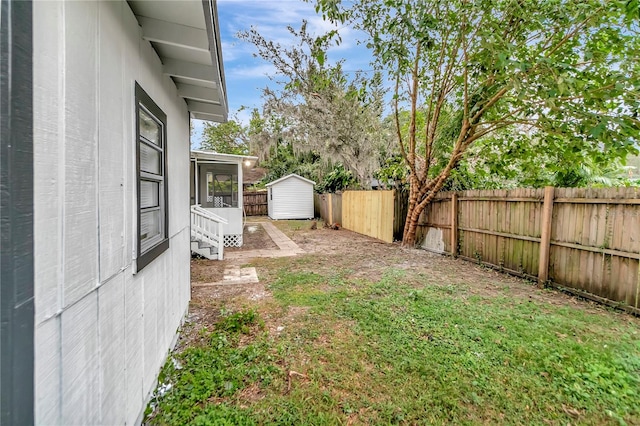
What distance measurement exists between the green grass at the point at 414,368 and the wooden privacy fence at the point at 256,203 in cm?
1678

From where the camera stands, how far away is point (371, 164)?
12.5 metres

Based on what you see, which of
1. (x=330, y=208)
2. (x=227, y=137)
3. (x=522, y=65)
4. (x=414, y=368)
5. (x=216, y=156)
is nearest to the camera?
(x=414, y=368)

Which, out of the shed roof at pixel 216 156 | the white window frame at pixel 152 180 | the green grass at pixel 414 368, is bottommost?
the green grass at pixel 414 368

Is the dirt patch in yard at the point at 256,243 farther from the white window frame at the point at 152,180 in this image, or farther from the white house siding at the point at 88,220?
the white house siding at the point at 88,220

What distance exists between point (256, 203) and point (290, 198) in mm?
3608

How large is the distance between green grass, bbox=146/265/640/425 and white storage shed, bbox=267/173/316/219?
13973 mm

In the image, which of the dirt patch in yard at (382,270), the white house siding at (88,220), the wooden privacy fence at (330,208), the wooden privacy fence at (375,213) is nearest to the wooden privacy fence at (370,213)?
the wooden privacy fence at (375,213)

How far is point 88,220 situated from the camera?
129cm

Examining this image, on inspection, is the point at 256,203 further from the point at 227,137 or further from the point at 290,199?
the point at 227,137

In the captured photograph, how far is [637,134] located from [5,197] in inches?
264

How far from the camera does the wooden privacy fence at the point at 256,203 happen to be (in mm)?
20125

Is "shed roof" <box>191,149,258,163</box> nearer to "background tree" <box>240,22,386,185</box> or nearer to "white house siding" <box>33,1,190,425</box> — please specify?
"background tree" <box>240,22,386,185</box>

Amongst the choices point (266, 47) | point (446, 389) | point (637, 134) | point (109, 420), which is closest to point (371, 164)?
point (266, 47)

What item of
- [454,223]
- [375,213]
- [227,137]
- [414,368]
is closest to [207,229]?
[375,213]
